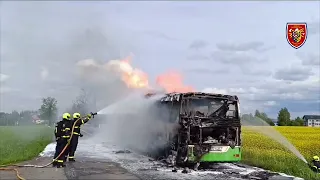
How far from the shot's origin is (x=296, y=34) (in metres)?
15.3

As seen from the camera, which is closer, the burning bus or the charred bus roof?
the burning bus

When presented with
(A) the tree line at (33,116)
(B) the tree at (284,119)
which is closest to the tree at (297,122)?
(B) the tree at (284,119)

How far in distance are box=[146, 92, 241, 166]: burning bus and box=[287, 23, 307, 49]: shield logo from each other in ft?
11.0

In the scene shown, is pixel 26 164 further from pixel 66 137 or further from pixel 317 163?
pixel 317 163

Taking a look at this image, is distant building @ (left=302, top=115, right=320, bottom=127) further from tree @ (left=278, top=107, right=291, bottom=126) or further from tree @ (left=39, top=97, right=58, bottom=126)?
tree @ (left=39, top=97, right=58, bottom=126)

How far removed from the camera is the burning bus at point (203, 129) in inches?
510

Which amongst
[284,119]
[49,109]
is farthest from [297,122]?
[49,109]

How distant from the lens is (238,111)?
13.8 m

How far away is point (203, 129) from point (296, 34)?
5692mm

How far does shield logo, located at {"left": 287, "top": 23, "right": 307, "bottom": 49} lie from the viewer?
590 inches

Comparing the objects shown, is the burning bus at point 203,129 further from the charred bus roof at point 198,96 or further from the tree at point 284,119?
the tree at point 284,119

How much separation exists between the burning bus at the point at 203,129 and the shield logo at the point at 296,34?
132 inches

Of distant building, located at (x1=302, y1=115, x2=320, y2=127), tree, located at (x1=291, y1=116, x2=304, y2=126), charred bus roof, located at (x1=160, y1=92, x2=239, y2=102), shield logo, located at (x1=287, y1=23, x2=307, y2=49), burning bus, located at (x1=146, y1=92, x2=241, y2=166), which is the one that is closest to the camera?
burning bus, located at (x1=146, y1=92, x2=241, y2=166)

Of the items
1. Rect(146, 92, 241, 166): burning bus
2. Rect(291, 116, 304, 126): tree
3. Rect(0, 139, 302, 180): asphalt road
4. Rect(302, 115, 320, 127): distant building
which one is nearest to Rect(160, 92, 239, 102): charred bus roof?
Rect(146, 92, 241, 166): burning bus
